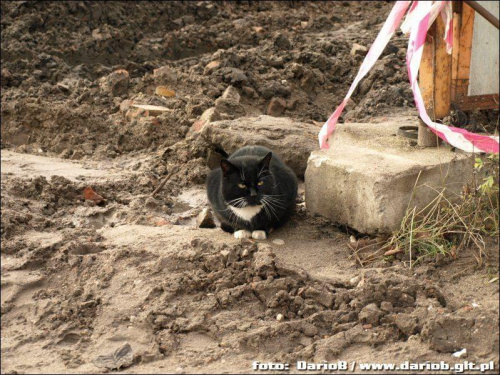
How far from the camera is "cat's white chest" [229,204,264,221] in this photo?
5027mm

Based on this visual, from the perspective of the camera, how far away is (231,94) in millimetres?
7340

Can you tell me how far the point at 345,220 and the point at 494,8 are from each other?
1725 mm

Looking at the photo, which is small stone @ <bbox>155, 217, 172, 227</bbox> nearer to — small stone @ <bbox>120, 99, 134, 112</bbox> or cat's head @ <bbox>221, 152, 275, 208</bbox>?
cat's head @ <bbox>221, 152, 275, 208</bbox>

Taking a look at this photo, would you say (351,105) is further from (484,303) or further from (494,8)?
(484,303)

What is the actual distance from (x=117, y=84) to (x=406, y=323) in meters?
5.34

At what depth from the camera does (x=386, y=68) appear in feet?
26.0

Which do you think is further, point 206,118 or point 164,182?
point 206,118

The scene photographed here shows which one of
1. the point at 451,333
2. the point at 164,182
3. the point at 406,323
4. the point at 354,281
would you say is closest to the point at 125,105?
the point at 164,182

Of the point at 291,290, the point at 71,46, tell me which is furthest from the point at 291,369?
the point at 71,46

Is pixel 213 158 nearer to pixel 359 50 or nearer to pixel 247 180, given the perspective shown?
pixel 247 180

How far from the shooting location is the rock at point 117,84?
7.94 meters

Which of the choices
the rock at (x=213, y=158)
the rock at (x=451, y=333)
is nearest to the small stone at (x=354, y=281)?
the rock at (x=451, y=333)

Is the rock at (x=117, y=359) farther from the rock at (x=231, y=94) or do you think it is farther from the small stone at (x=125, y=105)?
the small stone at (x=125, y=105)

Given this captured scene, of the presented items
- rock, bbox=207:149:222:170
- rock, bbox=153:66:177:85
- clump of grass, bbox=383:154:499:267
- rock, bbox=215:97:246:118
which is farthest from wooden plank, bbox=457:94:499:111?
rock, bbox=153:66:177:85
